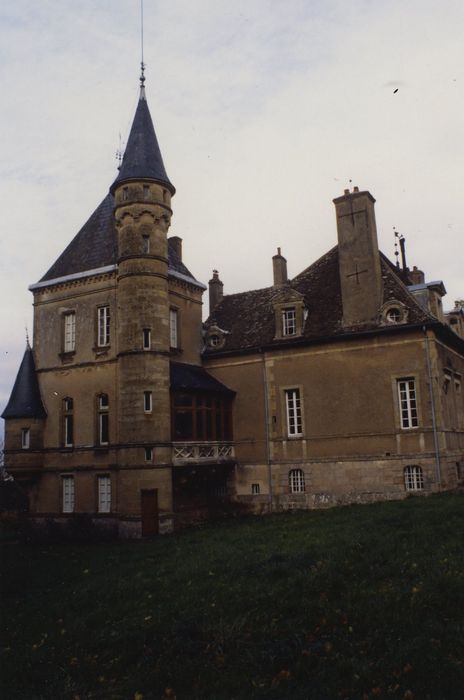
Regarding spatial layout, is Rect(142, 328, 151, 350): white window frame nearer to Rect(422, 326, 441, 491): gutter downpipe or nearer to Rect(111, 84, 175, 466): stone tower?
Rect(111, 84, 175, 466): stone tower

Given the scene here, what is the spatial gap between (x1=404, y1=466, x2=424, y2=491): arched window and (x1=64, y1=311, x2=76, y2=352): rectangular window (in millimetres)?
15950

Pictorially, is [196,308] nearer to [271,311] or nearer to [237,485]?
[271,311]

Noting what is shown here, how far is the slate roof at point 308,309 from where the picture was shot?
27.3 meters

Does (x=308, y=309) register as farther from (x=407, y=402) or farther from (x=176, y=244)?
(x=176, y=244)

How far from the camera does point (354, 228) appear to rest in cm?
2803

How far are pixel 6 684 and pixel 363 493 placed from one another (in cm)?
1861

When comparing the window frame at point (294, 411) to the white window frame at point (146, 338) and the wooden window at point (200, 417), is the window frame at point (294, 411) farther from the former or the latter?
the white window frame at point (146, 338)

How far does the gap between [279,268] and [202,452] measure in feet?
36.3

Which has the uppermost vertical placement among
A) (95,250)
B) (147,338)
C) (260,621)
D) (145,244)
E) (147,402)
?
(95,250)

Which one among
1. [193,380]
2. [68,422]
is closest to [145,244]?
[193,380]

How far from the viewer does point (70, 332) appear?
Result: 2958 cm

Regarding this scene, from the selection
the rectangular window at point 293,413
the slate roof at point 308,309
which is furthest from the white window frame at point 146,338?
the rectangular window at point 293,413

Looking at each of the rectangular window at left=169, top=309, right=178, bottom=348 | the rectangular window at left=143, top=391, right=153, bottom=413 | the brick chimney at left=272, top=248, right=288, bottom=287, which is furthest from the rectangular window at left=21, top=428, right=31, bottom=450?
the brick chimney at left=272, top=248, right=288, bottom=287

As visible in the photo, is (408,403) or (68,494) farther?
(68,494)
